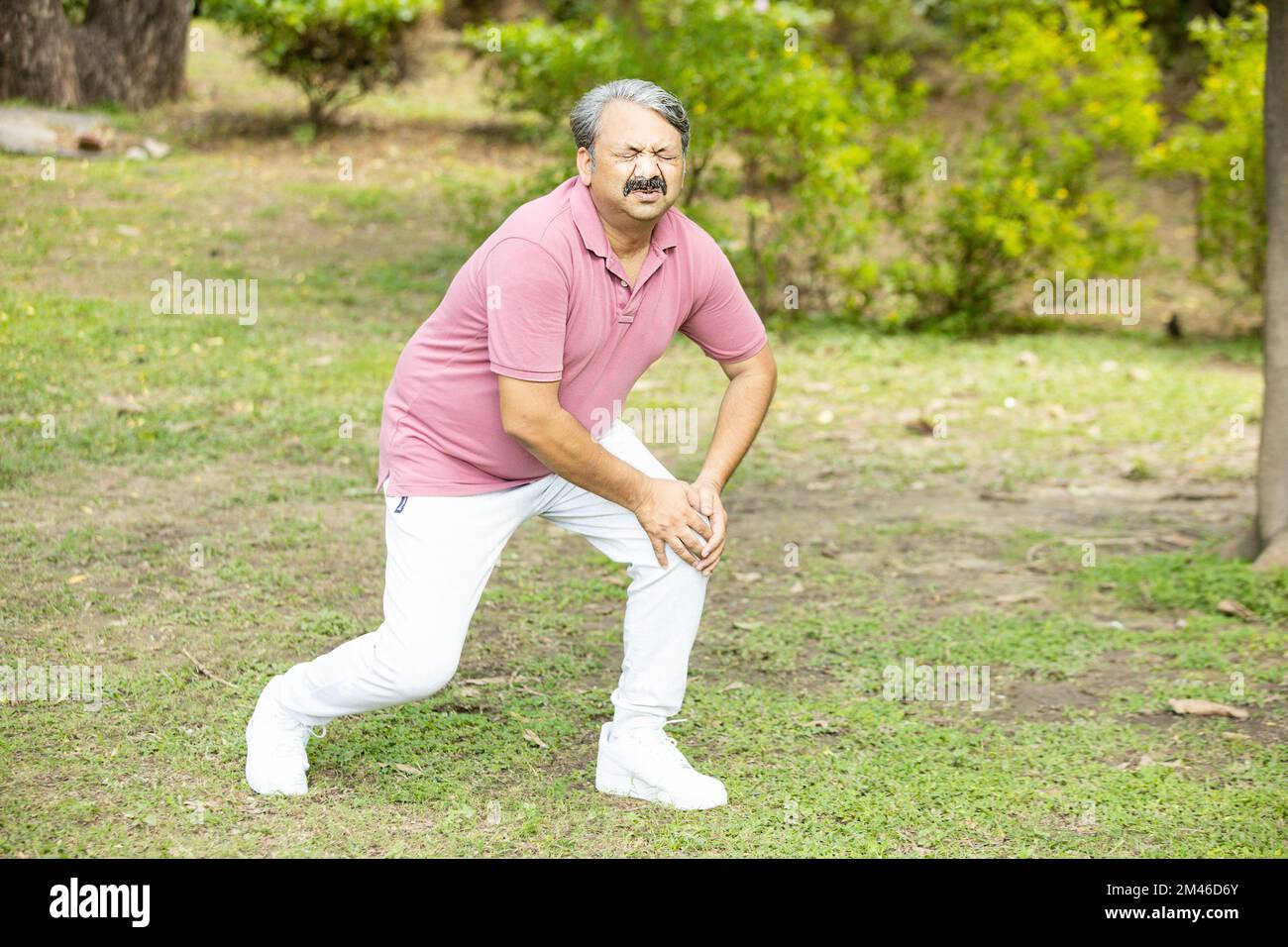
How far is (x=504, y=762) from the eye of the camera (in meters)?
4.01

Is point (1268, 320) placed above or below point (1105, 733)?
above

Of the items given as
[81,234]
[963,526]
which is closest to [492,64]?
[81,234]

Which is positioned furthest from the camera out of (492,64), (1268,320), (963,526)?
(492,64)

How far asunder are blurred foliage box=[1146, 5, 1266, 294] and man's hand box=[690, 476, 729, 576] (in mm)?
7642

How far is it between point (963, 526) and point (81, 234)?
22.1ft

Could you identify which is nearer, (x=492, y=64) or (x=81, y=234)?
(x=81, y=234)

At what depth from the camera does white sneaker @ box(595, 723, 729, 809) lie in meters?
3.71

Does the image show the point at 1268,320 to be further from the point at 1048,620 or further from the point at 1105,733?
the point at 1105,733

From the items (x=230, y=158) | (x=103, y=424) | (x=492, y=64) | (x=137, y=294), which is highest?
(x=492, y=64)

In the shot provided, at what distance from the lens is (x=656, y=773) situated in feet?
12.1

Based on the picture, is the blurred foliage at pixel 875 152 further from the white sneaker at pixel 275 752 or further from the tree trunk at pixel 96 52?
the white sneaker at pixel 275 752

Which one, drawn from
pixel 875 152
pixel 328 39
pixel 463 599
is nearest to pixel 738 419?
pixel 463 599

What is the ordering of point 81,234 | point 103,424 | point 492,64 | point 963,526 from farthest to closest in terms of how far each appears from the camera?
point 492,64, point 81,234, point 103,424, point 963,526

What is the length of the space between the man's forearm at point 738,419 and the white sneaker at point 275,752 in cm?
127
